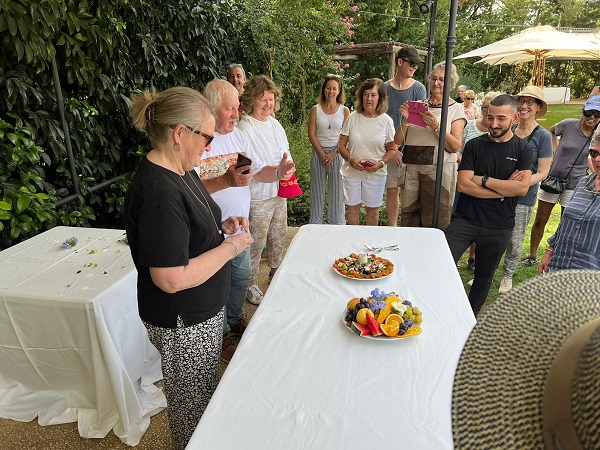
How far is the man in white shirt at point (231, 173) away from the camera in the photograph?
2236 millimetres

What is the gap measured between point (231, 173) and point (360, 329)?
1093 millimetres

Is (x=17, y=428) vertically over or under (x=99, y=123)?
under

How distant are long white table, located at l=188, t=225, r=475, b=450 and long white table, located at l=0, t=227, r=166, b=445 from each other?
80 cm

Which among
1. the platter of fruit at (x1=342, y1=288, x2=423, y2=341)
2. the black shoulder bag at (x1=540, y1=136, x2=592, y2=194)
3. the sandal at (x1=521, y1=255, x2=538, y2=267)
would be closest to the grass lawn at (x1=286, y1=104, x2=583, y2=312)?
the sandal at (x1=521, y1=255, x2=538, y2=267)

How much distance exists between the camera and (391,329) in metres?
1.48

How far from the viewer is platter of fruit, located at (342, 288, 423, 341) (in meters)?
1.48

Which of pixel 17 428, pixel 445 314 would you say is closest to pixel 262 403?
pixel 445 314

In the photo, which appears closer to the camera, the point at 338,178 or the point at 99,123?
the point at 99,123

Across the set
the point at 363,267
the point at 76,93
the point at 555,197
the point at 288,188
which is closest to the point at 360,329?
the point at 363,267

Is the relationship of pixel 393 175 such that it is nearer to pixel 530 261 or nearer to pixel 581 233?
pixel 530 261

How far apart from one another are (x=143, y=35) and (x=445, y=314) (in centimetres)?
361

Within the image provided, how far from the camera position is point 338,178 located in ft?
14.5

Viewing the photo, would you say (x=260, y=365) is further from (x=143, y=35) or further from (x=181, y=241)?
(x=143, y=35)

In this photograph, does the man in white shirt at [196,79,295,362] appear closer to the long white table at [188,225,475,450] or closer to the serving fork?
the long white table at [188,225,475,450]
